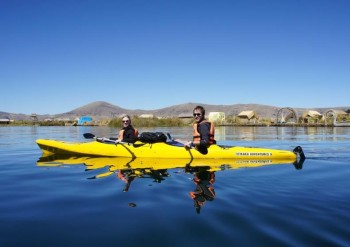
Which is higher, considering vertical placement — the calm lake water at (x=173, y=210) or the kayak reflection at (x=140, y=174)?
the kayak reflection at (x=140, y=174)

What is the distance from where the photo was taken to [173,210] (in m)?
5.11

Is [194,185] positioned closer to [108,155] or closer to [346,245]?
[346,245]

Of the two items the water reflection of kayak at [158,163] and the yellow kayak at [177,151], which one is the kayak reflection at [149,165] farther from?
the yellow kayak at [177,151]

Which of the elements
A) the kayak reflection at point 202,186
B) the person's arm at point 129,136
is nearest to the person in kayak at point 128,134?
the person's arm at point 129,136

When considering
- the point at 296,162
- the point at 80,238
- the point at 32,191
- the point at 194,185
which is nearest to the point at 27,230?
the point at 80,238

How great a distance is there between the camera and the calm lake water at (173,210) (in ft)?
12.9

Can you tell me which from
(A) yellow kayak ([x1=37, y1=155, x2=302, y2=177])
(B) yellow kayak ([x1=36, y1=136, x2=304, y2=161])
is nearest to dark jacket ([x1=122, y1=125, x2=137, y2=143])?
(B) yellow kayak ([x1=36, y1=136, x2=304, y2=161])

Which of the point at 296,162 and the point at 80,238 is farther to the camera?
the point at 296,162

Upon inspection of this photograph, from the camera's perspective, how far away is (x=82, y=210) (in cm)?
519

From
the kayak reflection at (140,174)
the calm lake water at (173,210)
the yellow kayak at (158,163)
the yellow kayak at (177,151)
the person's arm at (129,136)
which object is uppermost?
the person's arm at (129,136)

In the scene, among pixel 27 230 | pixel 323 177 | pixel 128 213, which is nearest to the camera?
pixel 27 230

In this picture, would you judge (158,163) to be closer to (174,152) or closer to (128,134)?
(174,152)

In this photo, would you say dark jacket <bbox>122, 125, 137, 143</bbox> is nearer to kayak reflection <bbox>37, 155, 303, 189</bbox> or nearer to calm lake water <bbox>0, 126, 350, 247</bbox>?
kayak reflection <bbox>37, 155, 303, 189</bbox>

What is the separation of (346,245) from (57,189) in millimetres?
5509
